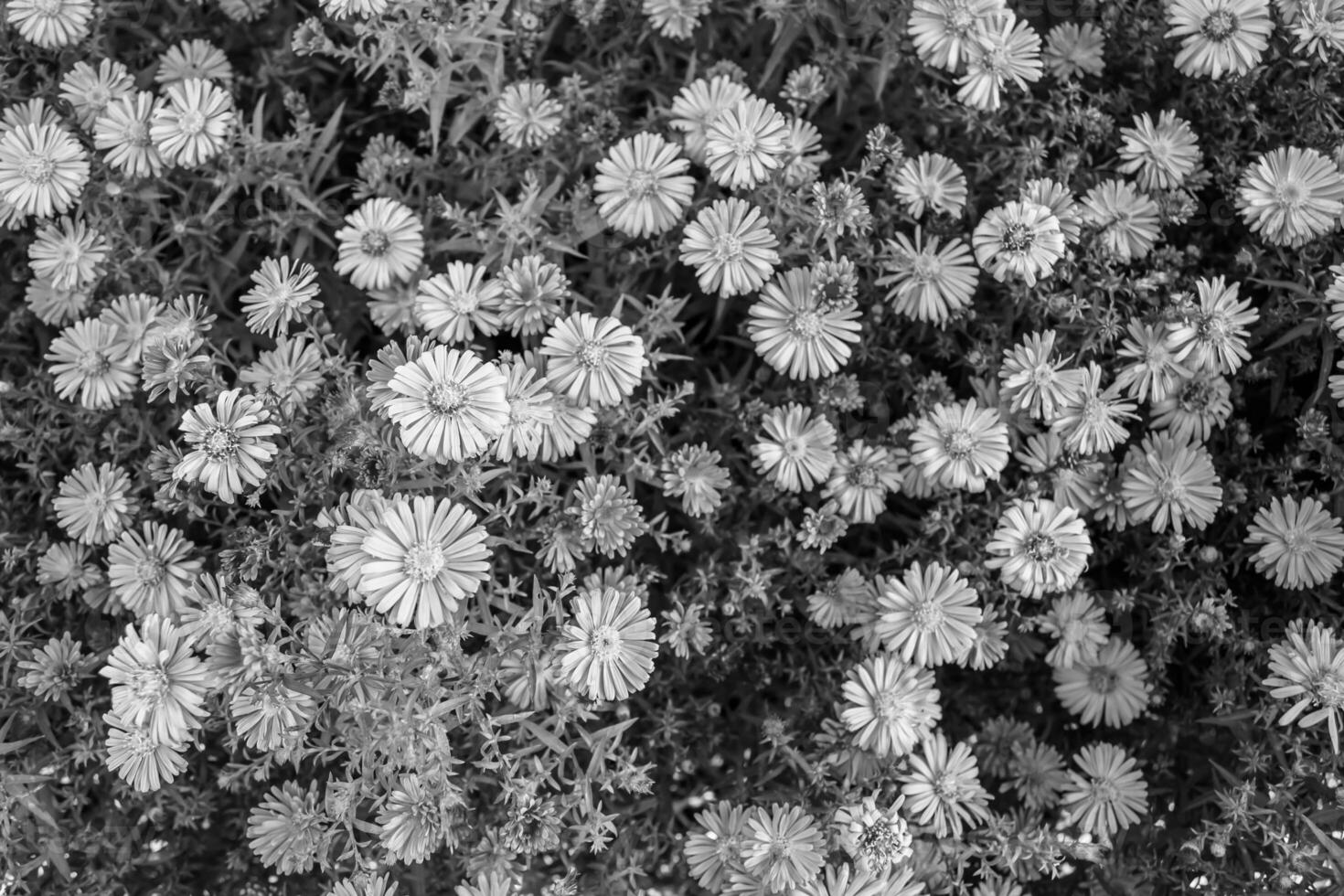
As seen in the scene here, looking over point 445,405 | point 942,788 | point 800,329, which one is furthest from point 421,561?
point 942,788

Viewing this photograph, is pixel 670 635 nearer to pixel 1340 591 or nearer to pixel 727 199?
pixel 727 199

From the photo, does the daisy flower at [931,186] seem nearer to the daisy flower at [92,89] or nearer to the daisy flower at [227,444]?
the daisy flower at [227,444]

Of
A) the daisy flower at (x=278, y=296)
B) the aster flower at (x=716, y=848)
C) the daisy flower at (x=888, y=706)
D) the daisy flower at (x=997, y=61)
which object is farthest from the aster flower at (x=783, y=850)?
the daisy flower at (x=997, y=61)

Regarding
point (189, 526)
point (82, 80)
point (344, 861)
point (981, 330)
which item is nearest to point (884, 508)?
point (981, 330)

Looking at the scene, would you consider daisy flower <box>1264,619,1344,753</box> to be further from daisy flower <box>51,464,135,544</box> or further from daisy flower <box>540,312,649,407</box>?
daisy flower <box>51,464,135,544</box>

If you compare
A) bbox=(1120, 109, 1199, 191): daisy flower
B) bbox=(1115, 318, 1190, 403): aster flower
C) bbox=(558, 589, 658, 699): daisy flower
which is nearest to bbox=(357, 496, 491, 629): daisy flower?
bbox=(558, 589, 658, 699): daisy flower

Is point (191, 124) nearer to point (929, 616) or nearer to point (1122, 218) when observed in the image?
point (929, 616)
